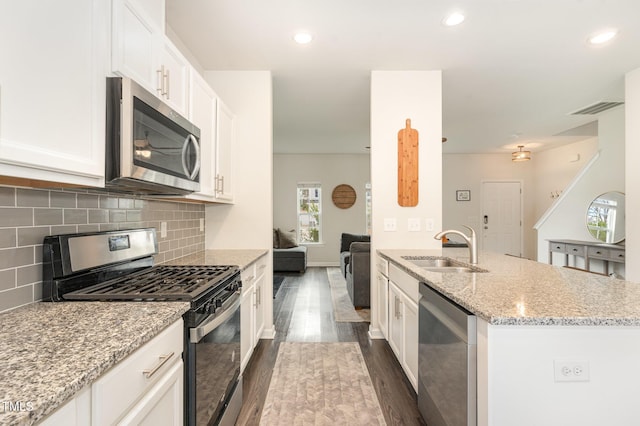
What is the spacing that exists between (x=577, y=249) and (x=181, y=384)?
586 cm

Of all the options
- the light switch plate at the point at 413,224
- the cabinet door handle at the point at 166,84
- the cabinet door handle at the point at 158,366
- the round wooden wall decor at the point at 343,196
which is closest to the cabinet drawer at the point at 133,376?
the cabinet door handle at the point at 158,366

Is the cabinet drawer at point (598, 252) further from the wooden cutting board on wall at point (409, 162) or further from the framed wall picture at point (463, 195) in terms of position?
the wooden cutting board on wall at point (409, 162)

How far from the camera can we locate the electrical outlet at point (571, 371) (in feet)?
3.67

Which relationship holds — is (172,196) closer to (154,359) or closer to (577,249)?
(154,359)

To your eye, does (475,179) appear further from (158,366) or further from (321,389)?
(158,366)

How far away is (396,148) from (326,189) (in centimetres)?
459

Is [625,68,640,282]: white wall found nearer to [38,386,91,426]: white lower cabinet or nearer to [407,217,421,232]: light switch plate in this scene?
[407,217,421,232]: light switch plate

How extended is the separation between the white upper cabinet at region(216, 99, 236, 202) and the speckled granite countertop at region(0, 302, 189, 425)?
1480mm

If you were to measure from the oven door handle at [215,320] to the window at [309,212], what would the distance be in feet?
19.0

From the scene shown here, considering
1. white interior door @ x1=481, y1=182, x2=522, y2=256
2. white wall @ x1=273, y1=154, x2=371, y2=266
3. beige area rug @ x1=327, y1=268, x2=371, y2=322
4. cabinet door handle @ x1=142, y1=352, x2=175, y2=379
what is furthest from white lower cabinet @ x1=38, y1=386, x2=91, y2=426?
A: white interior door @ x1=481, y1=182, x2=522, y2=256

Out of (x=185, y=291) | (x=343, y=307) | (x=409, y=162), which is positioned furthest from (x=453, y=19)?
(x=343, y=307)

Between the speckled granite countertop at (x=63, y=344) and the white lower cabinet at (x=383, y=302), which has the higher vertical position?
the speckled granite countertop at (x=63, y=344)

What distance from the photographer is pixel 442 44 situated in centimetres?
266

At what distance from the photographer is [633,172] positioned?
10.3 feet
